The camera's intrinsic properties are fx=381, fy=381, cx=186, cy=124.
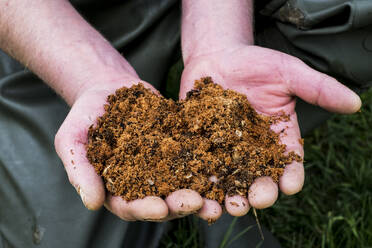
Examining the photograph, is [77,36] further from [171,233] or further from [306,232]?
[306,232]

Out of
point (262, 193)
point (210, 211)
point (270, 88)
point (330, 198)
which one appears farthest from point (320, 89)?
point (330, 198)

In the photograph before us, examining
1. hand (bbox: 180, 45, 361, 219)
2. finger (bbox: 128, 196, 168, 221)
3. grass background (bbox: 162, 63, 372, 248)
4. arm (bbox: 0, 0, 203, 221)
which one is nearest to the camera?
finger (bbox: 128, 196, 168, 221)

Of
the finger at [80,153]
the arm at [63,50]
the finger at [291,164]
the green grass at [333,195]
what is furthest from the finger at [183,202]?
the green grass at [333,195]

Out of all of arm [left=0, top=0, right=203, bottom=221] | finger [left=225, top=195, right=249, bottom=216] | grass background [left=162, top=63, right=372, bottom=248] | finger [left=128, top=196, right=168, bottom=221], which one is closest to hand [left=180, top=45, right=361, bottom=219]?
finger [left=225, top=195, right=249, bottom=216]

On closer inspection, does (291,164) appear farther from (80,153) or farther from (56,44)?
(56,44)

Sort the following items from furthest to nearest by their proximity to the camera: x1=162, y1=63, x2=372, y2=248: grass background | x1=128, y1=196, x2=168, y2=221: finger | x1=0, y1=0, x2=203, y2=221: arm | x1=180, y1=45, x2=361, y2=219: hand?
x1=162, y1=63, x2=372, y2=248: grass background
x1=0, y1=0, x2=203, y2=221: arm
x1=180, y1=45, x2=361, y2=219: hand
x1=128, y1=196, x2=168, y2=221: finger

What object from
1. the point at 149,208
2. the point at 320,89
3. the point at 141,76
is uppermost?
the point at 320,89

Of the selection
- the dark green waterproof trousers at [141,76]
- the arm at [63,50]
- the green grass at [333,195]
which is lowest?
the green grass at [333,195]

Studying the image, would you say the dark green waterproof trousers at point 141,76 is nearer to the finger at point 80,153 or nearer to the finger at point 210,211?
the finger at point 80,153

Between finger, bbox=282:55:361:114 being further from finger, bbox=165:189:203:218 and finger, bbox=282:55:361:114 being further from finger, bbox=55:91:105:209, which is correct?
finger, bbox=55:91:105:209
